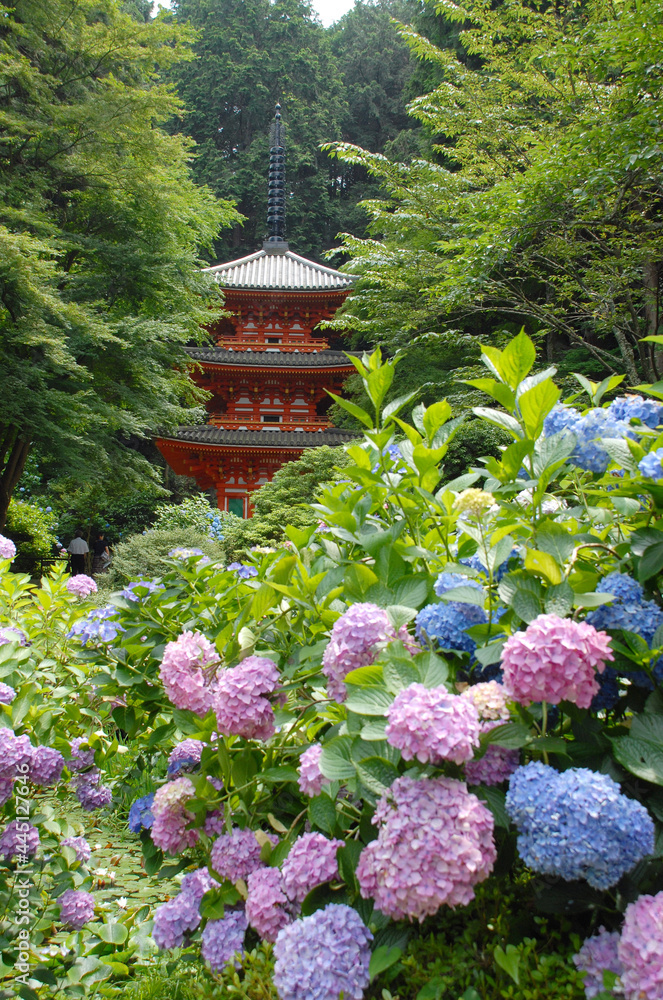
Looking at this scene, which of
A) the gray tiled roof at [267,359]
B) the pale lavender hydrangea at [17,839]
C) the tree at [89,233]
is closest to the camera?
the pale lavender hydrangea at [17,839]

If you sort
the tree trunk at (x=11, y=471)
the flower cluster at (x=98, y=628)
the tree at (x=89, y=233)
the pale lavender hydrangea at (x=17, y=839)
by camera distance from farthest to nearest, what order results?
the tree trunk at (x=11, y=471) < the tree at (x=89, y=233) < the flower cluster at (x=98, y=628) < the pale lavender hydrangea at (x=17, y=839)

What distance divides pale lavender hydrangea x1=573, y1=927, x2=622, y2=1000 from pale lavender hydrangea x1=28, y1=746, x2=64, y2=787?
1041 mm

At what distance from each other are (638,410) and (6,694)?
138 cm

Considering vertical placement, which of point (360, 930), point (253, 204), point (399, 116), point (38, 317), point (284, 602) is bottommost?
point (360, 930)

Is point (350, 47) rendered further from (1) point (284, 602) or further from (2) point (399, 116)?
(1) point (284, 602)

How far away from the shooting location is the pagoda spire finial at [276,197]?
17516 millimetres

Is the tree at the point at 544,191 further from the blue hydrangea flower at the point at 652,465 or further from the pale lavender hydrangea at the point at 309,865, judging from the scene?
the pale lavender hydrangea at the point at 309,865

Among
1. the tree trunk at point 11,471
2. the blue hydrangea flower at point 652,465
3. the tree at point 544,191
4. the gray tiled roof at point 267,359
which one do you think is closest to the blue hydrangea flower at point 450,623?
the blue hydrangea flower at point 652,465

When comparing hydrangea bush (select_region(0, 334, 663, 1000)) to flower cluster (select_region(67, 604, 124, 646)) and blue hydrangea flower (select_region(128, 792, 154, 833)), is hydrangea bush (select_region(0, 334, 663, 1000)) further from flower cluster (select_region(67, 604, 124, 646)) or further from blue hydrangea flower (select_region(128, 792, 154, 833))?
flower cluster (select_region(67, 604, 124, 646))

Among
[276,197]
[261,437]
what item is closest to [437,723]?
[261,437]

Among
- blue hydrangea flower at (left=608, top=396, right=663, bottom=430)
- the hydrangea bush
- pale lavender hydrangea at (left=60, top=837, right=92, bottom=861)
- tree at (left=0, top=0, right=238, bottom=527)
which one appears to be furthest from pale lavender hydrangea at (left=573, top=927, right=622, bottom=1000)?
tree at (left=0, top=0, right=238, bottom=527)

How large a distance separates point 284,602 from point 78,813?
7.41 feet

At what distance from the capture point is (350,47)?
26.8 metres

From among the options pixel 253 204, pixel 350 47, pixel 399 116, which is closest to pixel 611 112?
pixel 253 204
